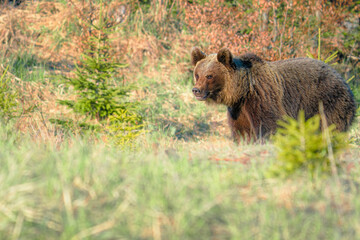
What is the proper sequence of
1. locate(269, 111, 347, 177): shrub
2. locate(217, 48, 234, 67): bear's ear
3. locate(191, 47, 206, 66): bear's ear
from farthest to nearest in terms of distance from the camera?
locate(191, 47, 206, 66): bear's ear → locate(217, 48, 234, 67): bear's ear → locate(269, 111, 347, 177): shrub

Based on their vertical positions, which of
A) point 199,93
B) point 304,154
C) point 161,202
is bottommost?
point 199,93

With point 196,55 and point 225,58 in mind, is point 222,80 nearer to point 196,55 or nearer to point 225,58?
point 225,58

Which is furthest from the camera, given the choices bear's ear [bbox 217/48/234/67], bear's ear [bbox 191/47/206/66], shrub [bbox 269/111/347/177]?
bear's ear [bbox 191/47/206/66]

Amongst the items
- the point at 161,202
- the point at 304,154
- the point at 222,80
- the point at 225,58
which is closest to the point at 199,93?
the point at 222,80

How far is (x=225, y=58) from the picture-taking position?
6891mm

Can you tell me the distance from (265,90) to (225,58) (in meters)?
0.80

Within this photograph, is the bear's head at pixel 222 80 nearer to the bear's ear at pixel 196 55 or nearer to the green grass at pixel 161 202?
the bear's ear at pixel 196 55

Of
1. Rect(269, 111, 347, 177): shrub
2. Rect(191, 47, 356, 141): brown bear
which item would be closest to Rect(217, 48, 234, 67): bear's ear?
Rect(191, 47, 356, 141): brown bear

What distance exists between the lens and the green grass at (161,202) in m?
2.89

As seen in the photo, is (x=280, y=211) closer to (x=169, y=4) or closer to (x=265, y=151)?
(x=265, y=151)

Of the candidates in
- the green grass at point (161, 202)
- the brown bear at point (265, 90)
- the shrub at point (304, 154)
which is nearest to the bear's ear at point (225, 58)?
the brown bear at point (265, 90)

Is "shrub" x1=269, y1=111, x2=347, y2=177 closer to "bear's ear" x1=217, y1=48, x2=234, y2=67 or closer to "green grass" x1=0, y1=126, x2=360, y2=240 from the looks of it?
"green grass" x1=0, y1=126, x2=360, y2=240

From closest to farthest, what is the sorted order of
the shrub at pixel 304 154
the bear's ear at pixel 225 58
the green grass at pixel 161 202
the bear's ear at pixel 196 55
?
the green grass at pixel 161 202 → the shrub at pixel 304 154 → the bear's ear at pixel 225 58 → the bear's ear at pixel 196 55

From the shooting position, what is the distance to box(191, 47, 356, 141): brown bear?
6.84 m
